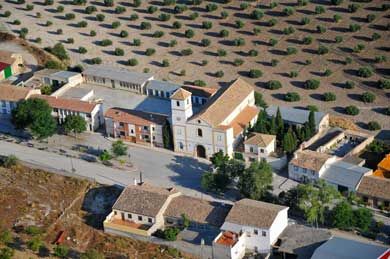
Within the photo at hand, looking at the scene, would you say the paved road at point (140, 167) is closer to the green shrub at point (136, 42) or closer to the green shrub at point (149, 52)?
the green shrub at point (149, 52)

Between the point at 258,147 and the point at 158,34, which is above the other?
the point at 158,34

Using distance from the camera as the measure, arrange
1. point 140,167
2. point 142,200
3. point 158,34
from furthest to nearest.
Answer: point 158,34, point 140,167, point 142,200

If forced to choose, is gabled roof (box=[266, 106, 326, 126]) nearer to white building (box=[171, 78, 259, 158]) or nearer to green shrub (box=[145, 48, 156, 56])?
white building (box=[171, 78, 259, 158])

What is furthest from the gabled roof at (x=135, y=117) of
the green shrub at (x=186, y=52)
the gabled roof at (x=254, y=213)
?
the green shrub at (x=186, y=52)

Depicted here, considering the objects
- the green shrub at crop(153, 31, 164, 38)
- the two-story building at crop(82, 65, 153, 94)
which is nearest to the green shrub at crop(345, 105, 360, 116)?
the two-story building at crop(82, 65, 153, 94)

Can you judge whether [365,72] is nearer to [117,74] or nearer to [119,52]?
[117,74]

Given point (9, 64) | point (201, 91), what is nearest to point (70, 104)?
point (201, 91)
